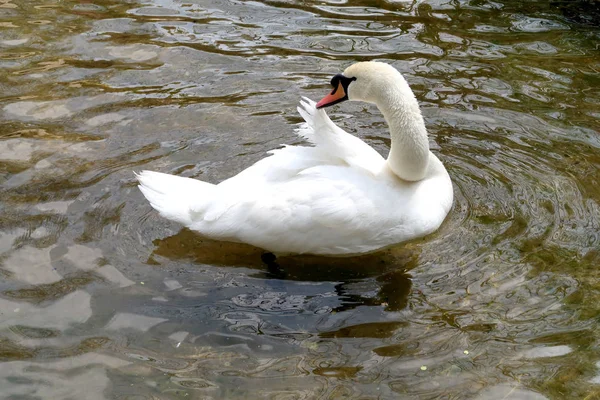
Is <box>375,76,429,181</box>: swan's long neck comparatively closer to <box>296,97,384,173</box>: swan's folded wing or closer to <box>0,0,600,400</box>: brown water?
<box>296,97,384,173</box>: swan's folded wing

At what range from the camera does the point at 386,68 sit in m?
5.25

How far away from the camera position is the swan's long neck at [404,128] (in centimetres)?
523

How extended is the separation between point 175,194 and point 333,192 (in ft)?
3.74

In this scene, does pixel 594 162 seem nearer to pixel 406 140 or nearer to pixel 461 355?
pixel 406 140

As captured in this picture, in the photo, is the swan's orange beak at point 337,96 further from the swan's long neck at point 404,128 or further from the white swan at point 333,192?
the swan's long neck at point 404,128

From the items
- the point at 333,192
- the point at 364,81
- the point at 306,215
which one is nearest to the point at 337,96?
the point at 364,81

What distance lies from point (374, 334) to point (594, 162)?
2.89 metres

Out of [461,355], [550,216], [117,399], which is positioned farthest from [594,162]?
[117,399]

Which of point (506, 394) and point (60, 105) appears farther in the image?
point (60, 105)

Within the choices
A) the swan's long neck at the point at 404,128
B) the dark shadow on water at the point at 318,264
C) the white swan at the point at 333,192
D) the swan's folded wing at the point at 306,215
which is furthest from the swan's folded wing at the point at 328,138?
the dark shadow on water at the point at 318,264

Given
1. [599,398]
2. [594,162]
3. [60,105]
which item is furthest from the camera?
[60,105]

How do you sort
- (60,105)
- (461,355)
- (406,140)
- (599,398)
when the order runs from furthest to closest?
(60,105), (406,140), (461,355), (599,398)

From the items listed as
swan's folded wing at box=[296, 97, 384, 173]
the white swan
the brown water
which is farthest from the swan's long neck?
the brown water

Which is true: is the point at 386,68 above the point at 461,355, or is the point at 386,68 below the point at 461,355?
above
